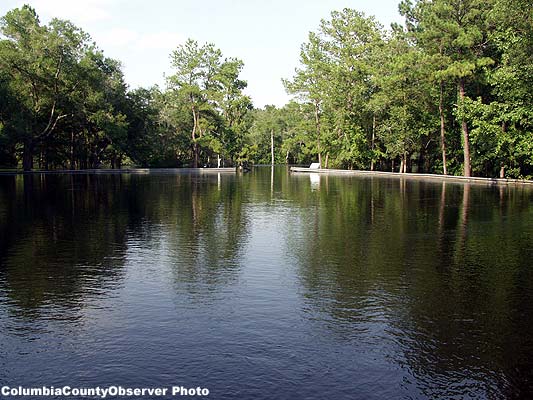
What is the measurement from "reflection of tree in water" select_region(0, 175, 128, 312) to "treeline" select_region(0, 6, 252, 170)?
36.2 metres

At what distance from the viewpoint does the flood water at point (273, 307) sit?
24.3ft

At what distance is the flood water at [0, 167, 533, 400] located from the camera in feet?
24.3

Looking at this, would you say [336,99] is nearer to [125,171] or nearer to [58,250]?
[125,171]

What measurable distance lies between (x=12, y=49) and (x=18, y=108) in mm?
6693

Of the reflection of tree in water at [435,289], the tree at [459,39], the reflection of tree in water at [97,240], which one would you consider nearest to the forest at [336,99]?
the tree at [459,39]

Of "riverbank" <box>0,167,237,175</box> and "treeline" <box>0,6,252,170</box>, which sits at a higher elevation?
"treeline" <box>0,6,252,170</box>

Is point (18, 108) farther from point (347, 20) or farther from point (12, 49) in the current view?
point (347, 20)

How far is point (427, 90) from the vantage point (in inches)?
2234

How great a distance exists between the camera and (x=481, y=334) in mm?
8984

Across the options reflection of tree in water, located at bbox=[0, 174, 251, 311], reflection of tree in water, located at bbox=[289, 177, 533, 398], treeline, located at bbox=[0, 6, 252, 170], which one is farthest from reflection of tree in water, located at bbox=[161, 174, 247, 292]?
treeline, located at bbox=[0, 6, 252, 170]

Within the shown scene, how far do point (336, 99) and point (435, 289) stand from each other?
61808 millimetres

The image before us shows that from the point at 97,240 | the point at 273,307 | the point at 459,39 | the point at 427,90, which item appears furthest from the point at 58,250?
the point at 427,90

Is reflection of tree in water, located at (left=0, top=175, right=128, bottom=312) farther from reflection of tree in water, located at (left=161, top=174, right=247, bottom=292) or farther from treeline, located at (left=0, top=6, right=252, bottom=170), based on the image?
treeline, located at (left=0, top=6, right=252, bottom=170)

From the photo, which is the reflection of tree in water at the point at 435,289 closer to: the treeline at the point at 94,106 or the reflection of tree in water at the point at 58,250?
the reflection of tree in water at the point at 58,250
